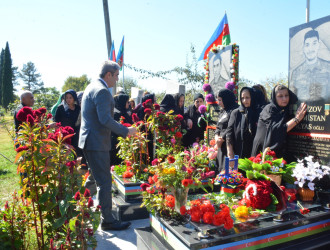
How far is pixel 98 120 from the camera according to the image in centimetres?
329

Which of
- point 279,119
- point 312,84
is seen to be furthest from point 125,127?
point 312,84

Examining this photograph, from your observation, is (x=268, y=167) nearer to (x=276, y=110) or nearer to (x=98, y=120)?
(x=276, y=110)

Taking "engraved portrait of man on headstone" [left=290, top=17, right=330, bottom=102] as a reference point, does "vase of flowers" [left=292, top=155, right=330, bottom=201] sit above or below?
below

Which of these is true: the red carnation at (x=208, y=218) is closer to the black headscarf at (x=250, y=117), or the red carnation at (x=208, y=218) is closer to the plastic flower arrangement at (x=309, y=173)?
the plastic flower arrangement at (x=309, y=173)

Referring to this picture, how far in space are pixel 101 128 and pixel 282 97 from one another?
228cm

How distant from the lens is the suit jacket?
314cm

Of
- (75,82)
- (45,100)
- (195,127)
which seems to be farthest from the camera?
(75,82)

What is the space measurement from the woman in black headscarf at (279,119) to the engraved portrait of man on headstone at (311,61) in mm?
159

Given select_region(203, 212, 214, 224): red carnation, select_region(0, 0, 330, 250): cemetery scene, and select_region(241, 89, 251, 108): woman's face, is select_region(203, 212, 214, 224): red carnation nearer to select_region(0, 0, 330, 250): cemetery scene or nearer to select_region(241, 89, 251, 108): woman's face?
select_region(0, 0, 330, 250): cemetery scene

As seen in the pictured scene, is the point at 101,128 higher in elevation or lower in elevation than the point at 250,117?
lower

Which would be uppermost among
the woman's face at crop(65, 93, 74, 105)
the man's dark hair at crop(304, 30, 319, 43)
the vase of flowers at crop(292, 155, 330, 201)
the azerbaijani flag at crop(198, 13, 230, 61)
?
the azerbaijani flag at crop(198, 13, 230, 61)

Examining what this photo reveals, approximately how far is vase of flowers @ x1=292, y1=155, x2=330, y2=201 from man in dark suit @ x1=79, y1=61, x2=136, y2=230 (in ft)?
6.23

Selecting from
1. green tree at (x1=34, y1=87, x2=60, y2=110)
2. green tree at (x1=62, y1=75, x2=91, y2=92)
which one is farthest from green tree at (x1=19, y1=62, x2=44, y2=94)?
green tree at (x1=34, y1=87, x2=60, y2=110)

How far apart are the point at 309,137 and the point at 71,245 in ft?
9.31
